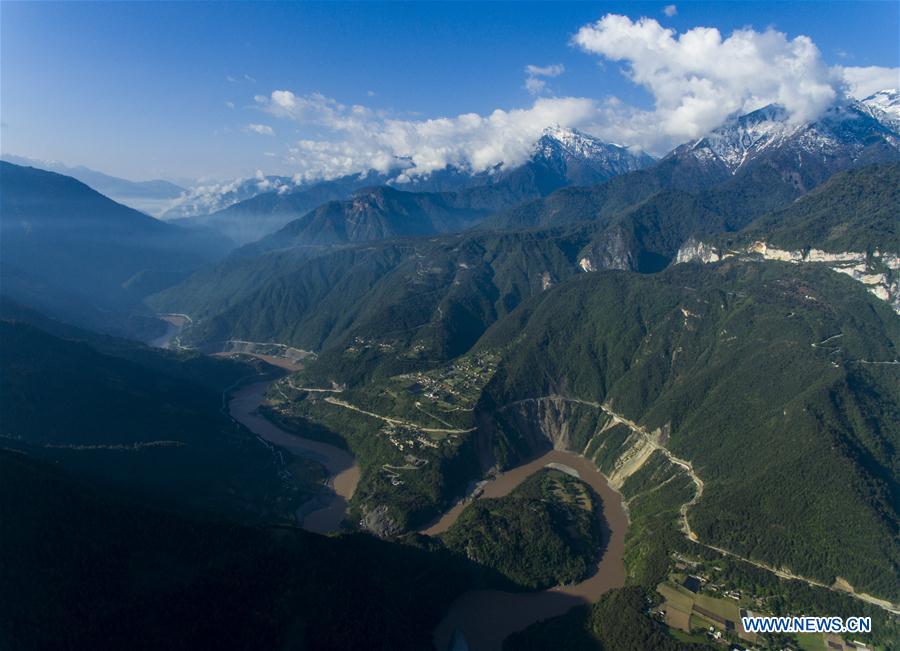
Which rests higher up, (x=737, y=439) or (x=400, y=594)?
(x=737, y=439)

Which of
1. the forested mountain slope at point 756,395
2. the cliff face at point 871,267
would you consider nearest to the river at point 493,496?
the forested mountain slope at point 756,395

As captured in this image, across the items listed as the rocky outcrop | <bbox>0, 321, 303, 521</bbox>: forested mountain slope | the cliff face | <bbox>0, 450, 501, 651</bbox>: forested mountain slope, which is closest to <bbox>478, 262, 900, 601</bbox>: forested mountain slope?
the cliff face

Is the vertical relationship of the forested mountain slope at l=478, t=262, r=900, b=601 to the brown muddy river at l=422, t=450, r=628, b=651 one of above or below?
above

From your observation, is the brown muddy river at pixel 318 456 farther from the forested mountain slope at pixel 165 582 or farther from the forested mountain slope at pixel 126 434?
the forested mountain slope at pixel 165 582

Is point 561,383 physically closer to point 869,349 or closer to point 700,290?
point 700,290

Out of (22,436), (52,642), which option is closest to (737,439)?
(52,642)

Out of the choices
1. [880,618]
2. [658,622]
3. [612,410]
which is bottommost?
[658,622]

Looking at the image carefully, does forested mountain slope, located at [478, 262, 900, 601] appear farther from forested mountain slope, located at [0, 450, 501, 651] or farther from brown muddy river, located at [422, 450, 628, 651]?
forested mountain slope, located at [0, 450, 501, 651]

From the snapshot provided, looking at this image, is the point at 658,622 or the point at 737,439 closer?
the point at 658,622

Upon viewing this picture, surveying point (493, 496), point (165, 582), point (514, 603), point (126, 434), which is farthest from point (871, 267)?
point (126, 434)

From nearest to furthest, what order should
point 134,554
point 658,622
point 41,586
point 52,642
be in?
point 52,642, point 41,586, point 134,554, point 658,622

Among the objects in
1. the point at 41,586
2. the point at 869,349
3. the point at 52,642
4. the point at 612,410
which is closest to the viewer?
the point at 52,642
